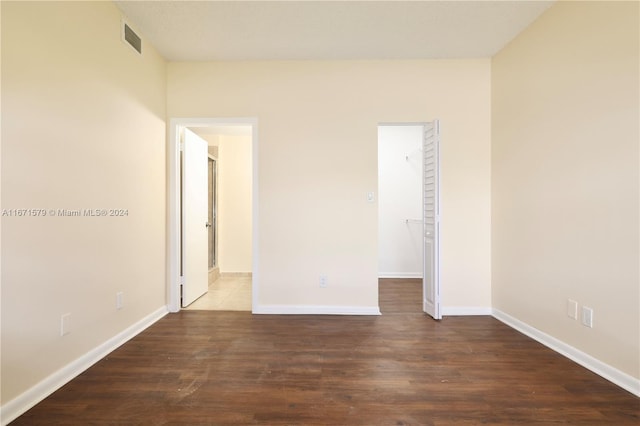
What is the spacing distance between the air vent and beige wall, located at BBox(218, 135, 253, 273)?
2.27m

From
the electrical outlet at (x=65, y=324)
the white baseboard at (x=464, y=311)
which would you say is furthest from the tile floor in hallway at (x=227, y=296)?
the white baseboard at (x=464, y=311)

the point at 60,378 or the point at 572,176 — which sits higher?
the point at 572,176

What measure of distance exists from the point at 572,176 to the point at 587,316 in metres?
1.02

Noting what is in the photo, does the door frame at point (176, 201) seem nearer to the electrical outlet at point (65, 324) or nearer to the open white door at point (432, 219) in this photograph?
the electrical outlet at point (65, 324)

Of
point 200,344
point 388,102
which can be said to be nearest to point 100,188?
point 200,344

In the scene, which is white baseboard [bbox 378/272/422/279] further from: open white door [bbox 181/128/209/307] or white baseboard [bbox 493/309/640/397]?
open white door [bbox 181/128/209/307]

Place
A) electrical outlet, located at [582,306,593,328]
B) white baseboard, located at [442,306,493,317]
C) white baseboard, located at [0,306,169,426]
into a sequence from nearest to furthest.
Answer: white baseboard, located at [0,306,169,426] → electrical outlet, located at [582,306,593,328] → white baseboard, located at [442,306,493,317]

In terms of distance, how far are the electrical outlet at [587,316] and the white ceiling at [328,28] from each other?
239 centimetres

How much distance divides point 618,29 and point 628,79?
1.17 feet

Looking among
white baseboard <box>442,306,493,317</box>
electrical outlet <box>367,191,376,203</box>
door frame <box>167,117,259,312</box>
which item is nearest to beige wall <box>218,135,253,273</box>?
door frame <box>167,117,259,312</box>

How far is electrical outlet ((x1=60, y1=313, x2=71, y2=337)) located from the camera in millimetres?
1778

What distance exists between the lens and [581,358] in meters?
2.01

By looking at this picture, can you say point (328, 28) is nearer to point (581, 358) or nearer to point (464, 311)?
point (464, 311)

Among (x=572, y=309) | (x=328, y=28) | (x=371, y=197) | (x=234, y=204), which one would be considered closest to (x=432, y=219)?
(x=371, y=197)
